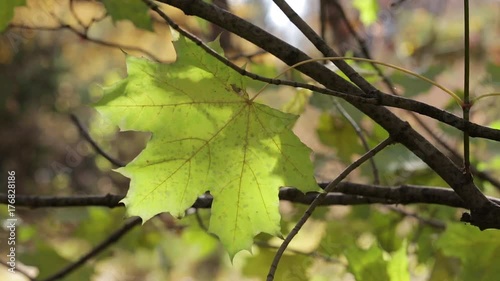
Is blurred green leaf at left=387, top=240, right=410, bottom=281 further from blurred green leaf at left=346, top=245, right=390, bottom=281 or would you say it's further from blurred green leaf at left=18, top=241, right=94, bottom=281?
blurred green leaf at left=18, top=241, right=94, bottom=281

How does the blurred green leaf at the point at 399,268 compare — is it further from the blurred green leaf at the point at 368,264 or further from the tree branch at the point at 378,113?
the tree branch at the point at 378,113

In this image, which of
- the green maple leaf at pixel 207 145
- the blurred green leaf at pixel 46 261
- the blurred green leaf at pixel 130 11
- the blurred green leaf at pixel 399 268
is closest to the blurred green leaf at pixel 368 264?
the blurred green leaf at pixel 399 268

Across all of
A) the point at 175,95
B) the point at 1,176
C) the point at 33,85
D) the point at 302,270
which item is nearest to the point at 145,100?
the point at 175,95

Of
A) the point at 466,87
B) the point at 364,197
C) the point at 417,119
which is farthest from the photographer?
the point at 417,119

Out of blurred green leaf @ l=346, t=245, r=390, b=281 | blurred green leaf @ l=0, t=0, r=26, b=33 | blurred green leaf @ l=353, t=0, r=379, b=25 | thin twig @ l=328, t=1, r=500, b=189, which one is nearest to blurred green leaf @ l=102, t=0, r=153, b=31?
blurred green leaf @ l=0, t=0, r=26, b=33

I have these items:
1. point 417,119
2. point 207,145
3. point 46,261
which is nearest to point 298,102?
point 417,119

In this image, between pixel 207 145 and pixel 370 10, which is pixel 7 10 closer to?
pixel 207 145
